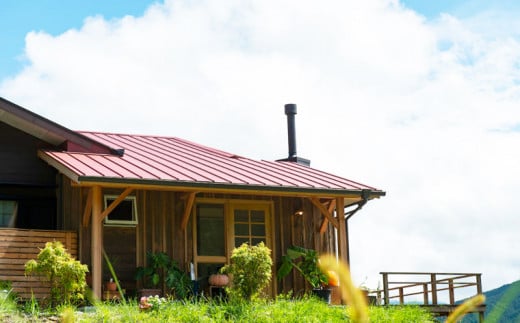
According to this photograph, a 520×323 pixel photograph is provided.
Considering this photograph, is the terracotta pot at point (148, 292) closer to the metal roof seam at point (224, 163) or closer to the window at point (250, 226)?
the window at point (250, 226)

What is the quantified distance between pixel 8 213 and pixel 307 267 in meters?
5.45

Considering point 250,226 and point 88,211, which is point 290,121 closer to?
point 250,226

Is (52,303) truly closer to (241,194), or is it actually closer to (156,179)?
(156,179)

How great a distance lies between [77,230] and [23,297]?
1627mm

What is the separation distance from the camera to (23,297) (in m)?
13.9

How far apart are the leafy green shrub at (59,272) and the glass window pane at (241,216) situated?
13.2 ft

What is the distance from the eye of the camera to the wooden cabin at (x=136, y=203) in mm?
Answer: 14289

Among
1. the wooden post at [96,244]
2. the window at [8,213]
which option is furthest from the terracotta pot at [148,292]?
the window at [8,213]

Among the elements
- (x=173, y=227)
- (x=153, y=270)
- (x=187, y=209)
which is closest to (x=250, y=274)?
(x=153, y=270)

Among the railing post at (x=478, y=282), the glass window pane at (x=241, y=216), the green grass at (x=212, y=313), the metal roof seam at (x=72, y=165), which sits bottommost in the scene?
the green grass at (x=212, y=313)

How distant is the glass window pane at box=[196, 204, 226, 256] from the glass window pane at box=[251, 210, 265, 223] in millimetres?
640

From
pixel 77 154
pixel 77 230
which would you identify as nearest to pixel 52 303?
pixel 77 230

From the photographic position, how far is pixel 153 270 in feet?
50.2

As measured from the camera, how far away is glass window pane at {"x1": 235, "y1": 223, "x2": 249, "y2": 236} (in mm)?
16562
